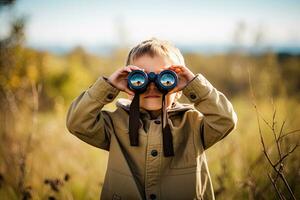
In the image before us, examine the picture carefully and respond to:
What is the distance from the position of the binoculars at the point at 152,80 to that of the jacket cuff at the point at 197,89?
13cm

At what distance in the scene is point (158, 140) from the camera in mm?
2625

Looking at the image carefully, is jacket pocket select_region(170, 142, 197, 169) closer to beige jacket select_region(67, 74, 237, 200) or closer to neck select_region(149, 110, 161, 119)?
beige jacket select_region(67, 74, 237, 200)

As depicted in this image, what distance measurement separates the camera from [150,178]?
8.50 feet

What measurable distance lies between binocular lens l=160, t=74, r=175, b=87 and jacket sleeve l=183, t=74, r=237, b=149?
0.15 meters

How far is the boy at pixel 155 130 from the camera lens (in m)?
2.59

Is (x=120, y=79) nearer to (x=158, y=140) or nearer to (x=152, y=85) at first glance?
(x=152, y=85)

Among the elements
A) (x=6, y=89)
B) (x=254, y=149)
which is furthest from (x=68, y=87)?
(x=254, y=149)

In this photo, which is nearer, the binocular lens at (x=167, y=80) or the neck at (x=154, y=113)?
the binocular lens at (x=167, y=80)

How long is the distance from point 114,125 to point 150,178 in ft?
1.55

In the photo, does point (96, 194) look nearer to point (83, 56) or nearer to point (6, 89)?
point (6, 89)

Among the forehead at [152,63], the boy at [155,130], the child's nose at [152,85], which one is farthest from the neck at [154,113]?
the forehead at [152,63]

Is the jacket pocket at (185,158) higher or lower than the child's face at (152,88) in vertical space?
lower

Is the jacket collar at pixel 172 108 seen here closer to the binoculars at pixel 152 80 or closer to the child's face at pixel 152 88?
the child's face at pixel 152 88

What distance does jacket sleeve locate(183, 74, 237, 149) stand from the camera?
255 cm
